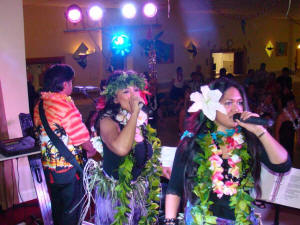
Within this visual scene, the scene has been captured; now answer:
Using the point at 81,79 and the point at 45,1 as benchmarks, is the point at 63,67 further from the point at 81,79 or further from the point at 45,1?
the point at 81,79

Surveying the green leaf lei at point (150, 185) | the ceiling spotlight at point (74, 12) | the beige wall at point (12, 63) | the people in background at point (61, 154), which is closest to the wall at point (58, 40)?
the ceiling spotlight at point (74, 12)

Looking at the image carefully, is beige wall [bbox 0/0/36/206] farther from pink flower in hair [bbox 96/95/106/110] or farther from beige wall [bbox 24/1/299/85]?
beige wall [bbox 24/1/299/85]

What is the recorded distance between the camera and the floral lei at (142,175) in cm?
Result: 211

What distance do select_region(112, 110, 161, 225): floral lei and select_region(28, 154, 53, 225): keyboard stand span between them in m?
0.88

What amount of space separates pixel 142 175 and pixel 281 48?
14005 millimetres

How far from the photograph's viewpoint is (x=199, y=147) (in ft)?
5.49

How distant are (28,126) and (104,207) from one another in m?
1.16

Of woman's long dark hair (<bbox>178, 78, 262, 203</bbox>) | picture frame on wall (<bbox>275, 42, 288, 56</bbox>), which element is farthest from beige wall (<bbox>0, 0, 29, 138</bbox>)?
picture frame on wall (<bbox>275, 42, 288, 56</bbox>)

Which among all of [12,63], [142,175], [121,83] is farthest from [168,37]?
[142,175]

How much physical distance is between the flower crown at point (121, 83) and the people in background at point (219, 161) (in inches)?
25.7

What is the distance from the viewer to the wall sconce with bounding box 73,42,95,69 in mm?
8328

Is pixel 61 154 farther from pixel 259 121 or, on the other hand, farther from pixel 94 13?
pixel 94 13

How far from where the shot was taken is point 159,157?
8.15ft

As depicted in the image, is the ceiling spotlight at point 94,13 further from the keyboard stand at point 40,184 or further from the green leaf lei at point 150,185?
the green leaf lei at point 150,185
